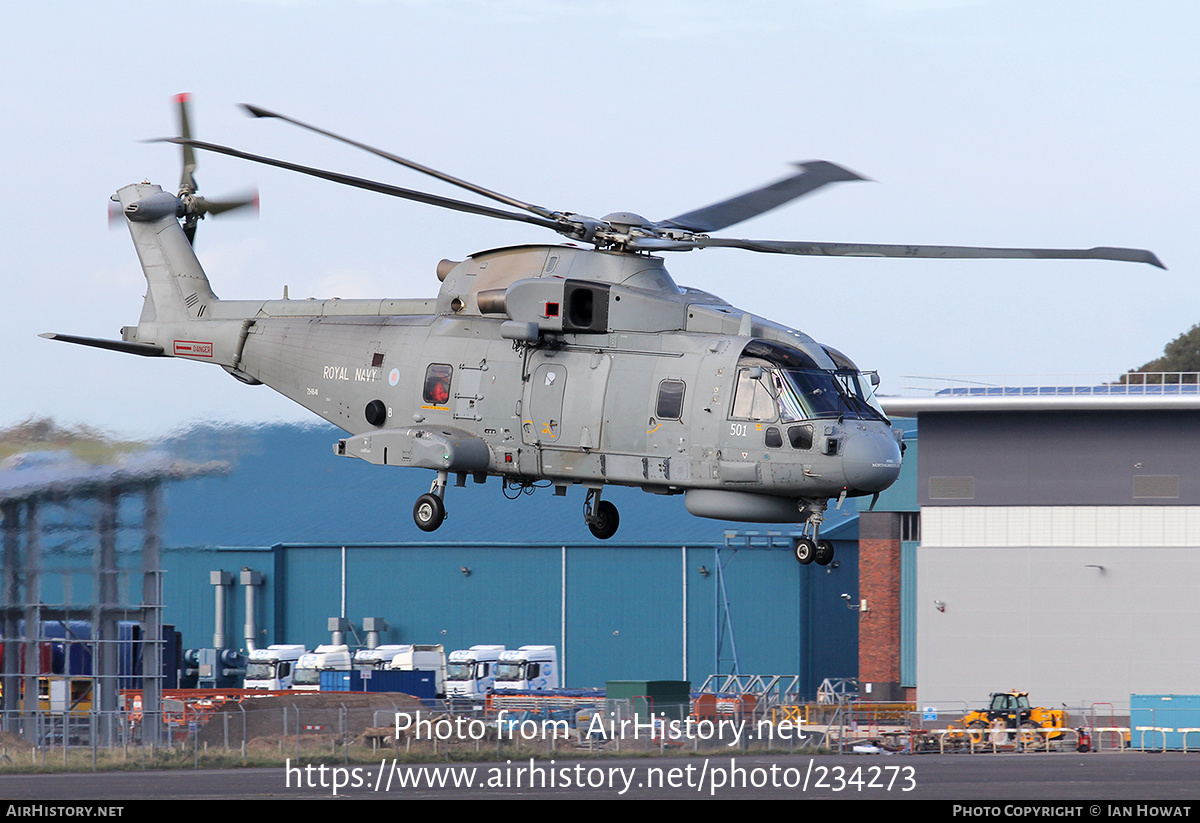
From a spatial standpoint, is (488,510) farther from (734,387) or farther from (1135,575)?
(734,387)

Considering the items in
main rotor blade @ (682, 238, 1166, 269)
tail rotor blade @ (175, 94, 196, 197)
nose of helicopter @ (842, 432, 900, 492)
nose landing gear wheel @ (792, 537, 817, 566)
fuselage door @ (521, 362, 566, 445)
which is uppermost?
tail rotor blade @ (175, 94, 196, 197)

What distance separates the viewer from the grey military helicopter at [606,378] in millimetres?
20781

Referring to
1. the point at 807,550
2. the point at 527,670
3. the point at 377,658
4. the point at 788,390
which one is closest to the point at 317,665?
the point at 377,658

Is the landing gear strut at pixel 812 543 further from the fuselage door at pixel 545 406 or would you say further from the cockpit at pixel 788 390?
the fuselage door at pixel 545 406

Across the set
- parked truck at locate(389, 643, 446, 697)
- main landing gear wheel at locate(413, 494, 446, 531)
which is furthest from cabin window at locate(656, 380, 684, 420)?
parked truck at locate(389, 643, 446, 697)

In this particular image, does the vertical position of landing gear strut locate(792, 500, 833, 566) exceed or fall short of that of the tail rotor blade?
it falls short

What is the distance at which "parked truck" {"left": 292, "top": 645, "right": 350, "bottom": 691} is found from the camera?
57.6m

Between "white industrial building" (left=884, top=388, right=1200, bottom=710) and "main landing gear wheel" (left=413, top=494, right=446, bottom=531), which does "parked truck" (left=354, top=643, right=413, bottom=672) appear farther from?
"main landing gear wheel" (left=413, top=494, right=446, bottom=531)

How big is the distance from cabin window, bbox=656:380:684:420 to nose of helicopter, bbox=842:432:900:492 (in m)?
2.30

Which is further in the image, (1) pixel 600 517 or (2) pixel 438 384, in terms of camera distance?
(1) pixel 600 517

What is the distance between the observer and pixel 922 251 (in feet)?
64.8

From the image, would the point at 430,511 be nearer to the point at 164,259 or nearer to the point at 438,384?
the point at 438,384

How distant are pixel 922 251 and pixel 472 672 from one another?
A: 39.2m

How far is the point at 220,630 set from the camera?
65.1 m
